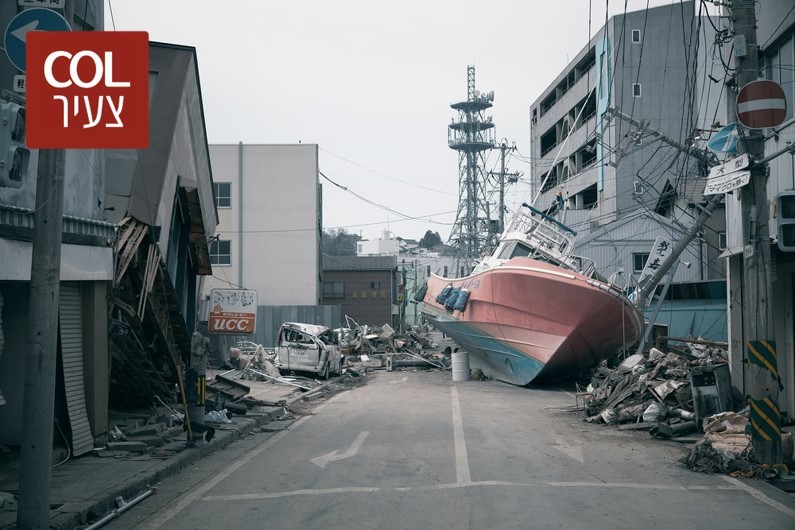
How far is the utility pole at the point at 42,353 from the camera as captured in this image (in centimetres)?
746

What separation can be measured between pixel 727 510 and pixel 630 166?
40.4 meters

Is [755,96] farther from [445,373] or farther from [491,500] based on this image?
[445,373]

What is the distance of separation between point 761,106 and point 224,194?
135ft

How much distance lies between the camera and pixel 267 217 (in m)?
48.6

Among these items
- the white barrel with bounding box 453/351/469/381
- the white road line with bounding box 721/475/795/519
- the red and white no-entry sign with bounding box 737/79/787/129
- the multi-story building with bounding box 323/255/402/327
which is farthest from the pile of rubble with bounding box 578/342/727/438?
the multi-story building with bounding box 323/255/402/327

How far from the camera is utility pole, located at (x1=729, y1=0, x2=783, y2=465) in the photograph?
10564 millimetres

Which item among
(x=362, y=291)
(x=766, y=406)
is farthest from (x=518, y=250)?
(x=362, y=291)

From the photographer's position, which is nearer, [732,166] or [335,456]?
[732,166]

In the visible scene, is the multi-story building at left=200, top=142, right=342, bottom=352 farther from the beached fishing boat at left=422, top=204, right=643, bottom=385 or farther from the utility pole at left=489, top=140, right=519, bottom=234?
the beached fishing boat at left=422, top=204, right=643, bottom=385

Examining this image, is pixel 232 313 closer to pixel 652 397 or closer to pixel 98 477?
pixel 98 477

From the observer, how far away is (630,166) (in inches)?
1834

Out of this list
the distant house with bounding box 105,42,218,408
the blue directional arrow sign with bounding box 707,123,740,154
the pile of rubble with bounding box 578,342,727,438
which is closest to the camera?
the blue directional arrow sign with bounding box 707,123,740,154

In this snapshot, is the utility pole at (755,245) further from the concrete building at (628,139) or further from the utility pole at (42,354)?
the concrete building at (628,139)

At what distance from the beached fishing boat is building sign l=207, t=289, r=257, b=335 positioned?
9.48 m
